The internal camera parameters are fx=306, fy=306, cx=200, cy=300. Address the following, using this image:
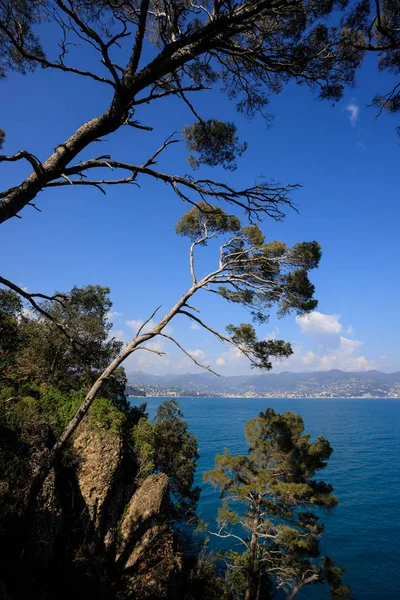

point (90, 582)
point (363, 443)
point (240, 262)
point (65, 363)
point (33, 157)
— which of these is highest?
point (240, 262)

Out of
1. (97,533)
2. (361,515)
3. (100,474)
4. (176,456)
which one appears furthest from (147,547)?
(361,515)

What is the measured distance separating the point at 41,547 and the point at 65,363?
9376mm

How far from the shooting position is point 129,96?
10.4 ft

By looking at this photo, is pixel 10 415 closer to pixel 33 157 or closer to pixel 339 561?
pixel 33 157

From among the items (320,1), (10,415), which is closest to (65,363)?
(10,415)

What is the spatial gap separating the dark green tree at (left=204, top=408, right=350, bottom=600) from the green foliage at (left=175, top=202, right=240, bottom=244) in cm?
953

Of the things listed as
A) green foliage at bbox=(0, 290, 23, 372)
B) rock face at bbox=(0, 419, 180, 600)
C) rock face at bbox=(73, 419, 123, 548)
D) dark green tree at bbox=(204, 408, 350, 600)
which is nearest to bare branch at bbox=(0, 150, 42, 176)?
green foliage at bbox=(0, 290, 23, 372)

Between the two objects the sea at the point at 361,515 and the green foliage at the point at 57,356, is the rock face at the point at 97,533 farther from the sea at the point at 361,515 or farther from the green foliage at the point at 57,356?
the sea at the point at 361,515

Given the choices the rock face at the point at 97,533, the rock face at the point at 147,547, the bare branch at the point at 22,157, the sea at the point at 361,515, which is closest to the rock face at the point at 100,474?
the rock face at the point at 97,533

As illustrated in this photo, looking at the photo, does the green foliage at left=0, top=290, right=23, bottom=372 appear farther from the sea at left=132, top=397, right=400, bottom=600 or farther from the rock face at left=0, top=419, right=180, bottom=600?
the sea at left=132, top=397, right=400, bottom=600

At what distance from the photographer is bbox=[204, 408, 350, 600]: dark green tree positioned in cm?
1267

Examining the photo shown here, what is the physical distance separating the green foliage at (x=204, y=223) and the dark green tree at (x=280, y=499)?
953cm

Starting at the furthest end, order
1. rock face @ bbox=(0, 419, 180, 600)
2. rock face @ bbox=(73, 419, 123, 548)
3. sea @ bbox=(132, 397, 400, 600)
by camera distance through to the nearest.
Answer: sea @ bbox=(132, 397, 400, 600)
rock face @ bbox=(73, 419, 123, 548)
rock face @ bbox=(0, 419, 180, 600)

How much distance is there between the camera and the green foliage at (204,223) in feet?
35.7
